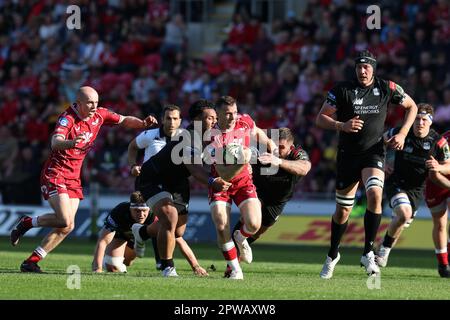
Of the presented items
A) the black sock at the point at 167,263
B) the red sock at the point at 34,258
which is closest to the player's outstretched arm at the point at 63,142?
the red sock at the point at 34,258

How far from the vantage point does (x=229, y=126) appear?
13.4 metres

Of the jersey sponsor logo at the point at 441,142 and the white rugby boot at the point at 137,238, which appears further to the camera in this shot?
the jersey sponsor logo at the point at 441,142

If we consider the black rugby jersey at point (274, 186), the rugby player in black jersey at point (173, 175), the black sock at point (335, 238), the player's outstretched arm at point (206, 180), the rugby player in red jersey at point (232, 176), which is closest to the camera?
the player's outstretched arm at point (206, 180)

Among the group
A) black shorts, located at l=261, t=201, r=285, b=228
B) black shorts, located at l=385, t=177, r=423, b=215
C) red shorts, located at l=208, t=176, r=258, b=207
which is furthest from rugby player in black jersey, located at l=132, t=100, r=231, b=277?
black shorts, located at l=385, t=177, r=423, b=215

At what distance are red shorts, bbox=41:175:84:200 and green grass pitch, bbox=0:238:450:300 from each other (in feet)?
3.41

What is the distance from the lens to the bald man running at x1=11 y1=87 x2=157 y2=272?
555 inches

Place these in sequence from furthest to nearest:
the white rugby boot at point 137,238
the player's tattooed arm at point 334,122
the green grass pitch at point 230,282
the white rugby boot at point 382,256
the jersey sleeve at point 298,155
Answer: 1. the white rugby boot at point 382,256
2. the white rugby boot at point 137,238
3. the jersey sleeve at point 298,155
4. the player's tattooed arm at point 334,122
5. the green grass pitch at point 230,282

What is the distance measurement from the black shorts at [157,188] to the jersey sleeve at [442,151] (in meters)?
3.79

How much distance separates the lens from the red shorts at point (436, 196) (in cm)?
1577

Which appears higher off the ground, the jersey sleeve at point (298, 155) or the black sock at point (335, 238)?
the jersey sleeve at point (298, 155)

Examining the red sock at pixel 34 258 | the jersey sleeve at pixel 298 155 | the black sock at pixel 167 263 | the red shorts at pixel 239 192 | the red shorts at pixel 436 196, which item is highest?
the jersey sleeve at pixel 298 155

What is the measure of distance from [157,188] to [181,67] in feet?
51.0

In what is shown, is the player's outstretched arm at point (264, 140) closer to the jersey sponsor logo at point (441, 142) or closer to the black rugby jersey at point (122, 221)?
the black rugby jersey at point (122, 221)

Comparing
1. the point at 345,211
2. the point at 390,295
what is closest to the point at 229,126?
the point at 345,211
